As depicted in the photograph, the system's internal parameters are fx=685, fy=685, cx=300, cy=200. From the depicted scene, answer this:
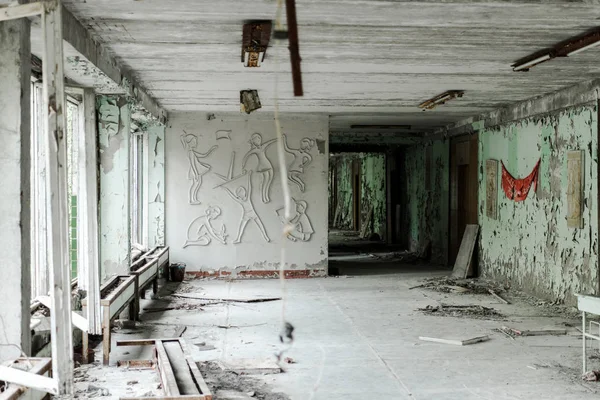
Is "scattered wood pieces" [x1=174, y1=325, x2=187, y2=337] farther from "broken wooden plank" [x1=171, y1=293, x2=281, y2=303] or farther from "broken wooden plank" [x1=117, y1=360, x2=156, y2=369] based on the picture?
"broken wooden plank" [x1=171, y1=293, x2=281, y2=303]

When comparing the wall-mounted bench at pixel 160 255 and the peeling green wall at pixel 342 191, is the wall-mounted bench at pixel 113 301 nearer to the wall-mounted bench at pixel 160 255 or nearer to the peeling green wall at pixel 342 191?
the wall-mounted bench at pixel 160 255

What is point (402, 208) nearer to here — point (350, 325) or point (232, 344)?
point (350, 325)

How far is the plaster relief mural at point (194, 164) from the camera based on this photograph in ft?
37.4

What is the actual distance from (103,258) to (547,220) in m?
5.61

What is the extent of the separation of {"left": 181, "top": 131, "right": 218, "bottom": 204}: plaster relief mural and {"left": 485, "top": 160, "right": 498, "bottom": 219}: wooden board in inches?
176

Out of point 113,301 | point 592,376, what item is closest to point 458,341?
point 592,376

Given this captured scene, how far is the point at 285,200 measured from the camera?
4.54 meters

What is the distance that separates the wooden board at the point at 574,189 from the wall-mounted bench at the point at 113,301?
5.16 metres

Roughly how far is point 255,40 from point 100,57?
4.51 feet

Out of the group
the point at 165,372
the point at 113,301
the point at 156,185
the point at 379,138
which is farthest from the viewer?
the point at 379,138

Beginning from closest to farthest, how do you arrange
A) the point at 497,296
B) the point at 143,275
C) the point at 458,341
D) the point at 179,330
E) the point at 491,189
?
the point at 458,341
the point at 179,330
the point at 143,275
the point at 497,296
the point at 491,189

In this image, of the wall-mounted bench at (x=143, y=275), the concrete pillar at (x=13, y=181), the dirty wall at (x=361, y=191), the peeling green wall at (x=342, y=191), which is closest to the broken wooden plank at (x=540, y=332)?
the wall-mounted bench at (x=143, y=275)

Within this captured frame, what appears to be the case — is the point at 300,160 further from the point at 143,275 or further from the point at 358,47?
the point at 358,47

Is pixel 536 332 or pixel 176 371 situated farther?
pixel 536 332
